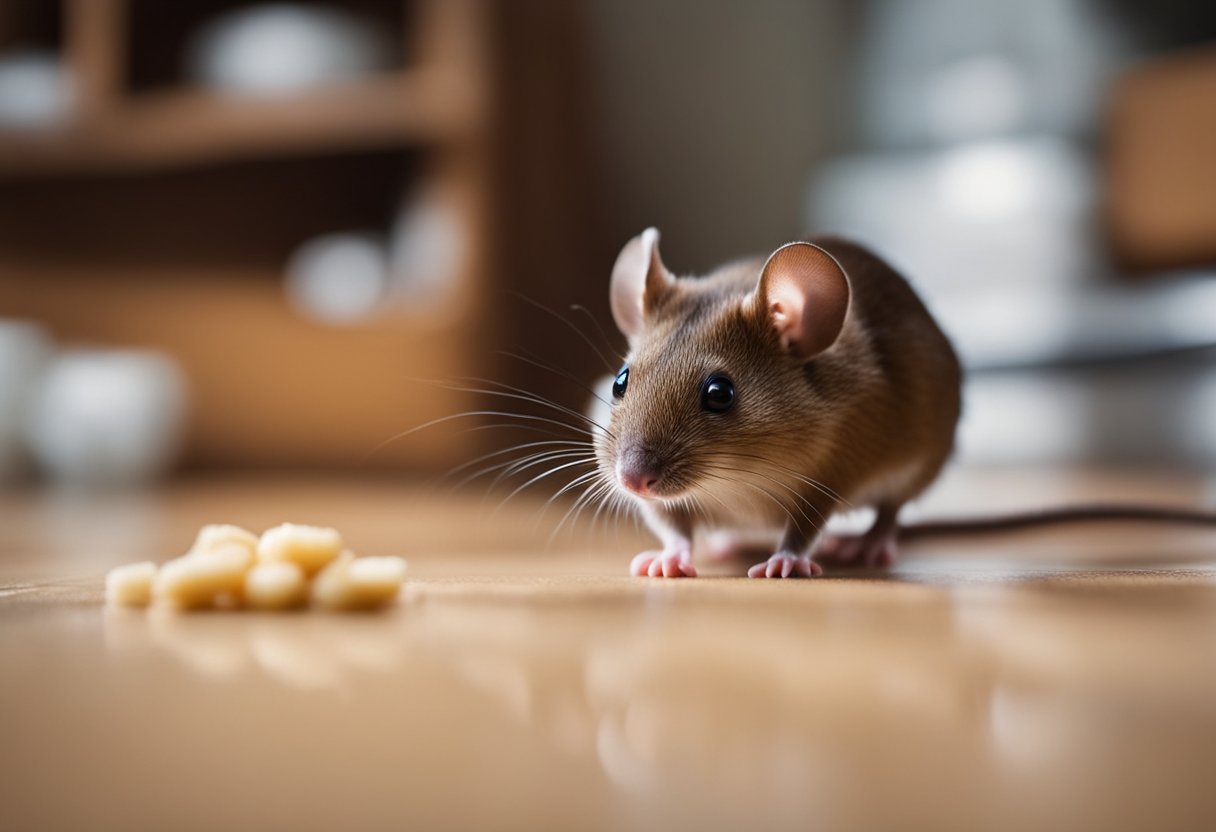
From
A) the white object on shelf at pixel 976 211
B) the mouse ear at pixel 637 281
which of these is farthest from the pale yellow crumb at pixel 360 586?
the white object on shelf at pixel 976 211

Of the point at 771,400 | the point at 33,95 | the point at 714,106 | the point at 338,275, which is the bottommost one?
the point at 771,400

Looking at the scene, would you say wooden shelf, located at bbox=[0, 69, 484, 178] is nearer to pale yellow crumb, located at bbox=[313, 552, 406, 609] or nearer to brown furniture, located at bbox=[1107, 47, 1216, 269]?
brown furniture, located at bbox=[1107, 47, 1216, 269]

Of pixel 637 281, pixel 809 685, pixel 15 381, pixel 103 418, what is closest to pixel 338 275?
pixel 103 418

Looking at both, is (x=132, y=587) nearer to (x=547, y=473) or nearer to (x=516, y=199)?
(x=547, y=473)

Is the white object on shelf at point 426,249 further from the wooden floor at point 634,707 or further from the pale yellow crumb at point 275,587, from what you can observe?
the pale yellow crumb at point 275,587

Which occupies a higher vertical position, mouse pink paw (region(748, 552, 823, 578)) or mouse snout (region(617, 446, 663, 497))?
mouse snout (region(617, 446, 663, 497))

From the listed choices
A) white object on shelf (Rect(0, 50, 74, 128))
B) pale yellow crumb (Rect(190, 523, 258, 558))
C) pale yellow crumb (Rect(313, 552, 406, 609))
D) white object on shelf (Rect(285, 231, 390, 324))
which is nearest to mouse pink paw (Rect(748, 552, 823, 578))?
pale yellow crumb (Rect(313, 552, 406, 609))

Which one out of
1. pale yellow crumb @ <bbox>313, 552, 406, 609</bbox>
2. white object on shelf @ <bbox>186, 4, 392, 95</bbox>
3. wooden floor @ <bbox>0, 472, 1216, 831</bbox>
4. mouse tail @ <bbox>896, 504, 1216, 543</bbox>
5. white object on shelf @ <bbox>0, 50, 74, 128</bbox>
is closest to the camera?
wooden floor @ <bbox>0, 472, 1216, 831</bbox>
